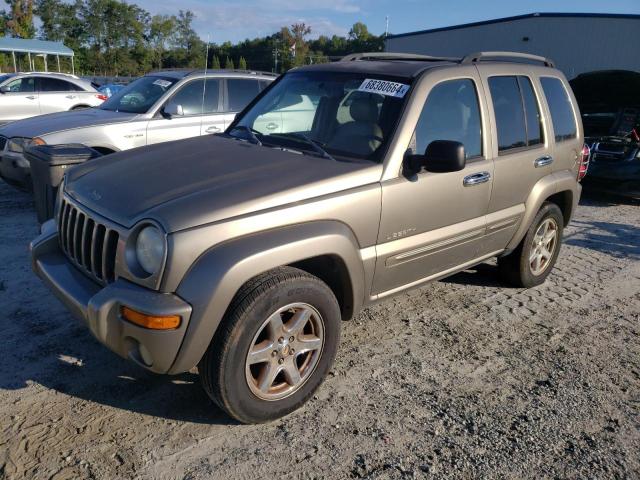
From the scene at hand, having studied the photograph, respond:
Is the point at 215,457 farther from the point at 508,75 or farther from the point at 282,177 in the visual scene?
the point at 508,75

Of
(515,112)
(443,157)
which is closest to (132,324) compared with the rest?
(443,157)

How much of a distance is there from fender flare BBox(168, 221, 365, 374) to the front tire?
83 millimetres

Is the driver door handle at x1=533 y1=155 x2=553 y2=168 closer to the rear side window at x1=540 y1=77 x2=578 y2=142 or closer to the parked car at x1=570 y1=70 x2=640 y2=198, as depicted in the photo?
the rear side window at x1=540 y1=77 x2=578 y2=142

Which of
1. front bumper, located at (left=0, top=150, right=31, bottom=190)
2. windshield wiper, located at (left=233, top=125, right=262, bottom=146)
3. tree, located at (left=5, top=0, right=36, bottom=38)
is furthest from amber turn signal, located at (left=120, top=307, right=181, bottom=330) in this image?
tree, located at (left=5, top=0, right=36, bottom=38)

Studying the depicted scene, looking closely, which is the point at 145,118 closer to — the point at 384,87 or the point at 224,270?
the point at 384,87

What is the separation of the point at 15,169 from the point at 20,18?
49289mm

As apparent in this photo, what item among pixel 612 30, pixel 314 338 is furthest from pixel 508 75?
pixel 612 30

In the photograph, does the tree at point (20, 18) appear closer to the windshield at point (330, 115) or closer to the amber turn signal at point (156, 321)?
the windshield at point (330, 115)

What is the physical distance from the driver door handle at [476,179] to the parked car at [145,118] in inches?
181

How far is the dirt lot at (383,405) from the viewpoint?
272 cm

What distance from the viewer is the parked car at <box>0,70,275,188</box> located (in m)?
6.66

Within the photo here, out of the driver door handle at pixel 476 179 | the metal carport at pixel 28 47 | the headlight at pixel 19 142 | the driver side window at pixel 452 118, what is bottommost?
the headlight at pixel 19 142

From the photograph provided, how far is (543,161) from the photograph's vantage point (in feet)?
14.9

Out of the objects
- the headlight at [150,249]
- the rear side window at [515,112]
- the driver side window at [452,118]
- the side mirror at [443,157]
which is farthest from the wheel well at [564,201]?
the headlight at [150,249]
